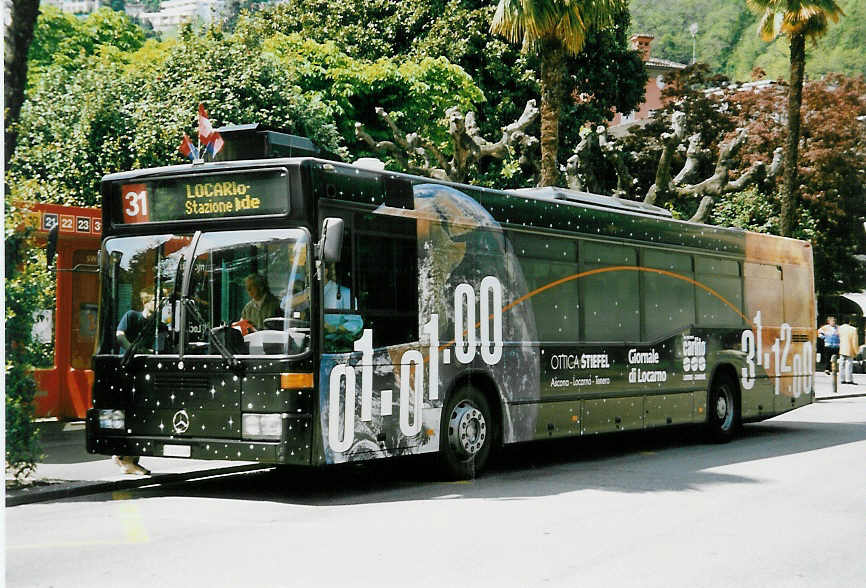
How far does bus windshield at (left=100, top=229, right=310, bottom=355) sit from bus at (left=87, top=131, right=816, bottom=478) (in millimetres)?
17

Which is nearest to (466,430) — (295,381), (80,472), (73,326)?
(295,381)

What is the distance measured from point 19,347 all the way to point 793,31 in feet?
79.0

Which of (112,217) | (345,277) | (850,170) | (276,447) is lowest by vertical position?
(276,447)

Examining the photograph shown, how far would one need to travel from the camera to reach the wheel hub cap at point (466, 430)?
11.2 meters

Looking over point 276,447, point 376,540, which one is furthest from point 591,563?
point 276,447

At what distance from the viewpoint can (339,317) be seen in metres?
9.73

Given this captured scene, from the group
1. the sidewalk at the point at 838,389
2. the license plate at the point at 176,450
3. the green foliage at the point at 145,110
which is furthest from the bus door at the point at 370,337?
the sidewalk at the point at 838,389

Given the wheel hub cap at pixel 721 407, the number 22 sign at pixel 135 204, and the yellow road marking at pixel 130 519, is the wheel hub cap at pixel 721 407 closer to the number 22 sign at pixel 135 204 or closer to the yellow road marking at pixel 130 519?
the yellow road marking at pixel 130 519

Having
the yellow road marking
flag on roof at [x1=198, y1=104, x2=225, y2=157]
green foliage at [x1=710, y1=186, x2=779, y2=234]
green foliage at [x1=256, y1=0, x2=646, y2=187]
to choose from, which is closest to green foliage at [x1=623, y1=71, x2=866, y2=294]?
green foliage at [x1=710, y1=186, x2=779, y2=234]

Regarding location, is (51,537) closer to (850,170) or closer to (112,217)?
(112,217)

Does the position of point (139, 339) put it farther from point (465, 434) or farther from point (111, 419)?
point (465, 434)

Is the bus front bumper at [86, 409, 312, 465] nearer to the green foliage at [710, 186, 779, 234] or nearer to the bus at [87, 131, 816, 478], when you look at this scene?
the bus at [87, 131, 816, 478]

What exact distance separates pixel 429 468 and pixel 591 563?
4.44m

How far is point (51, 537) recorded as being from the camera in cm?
811
